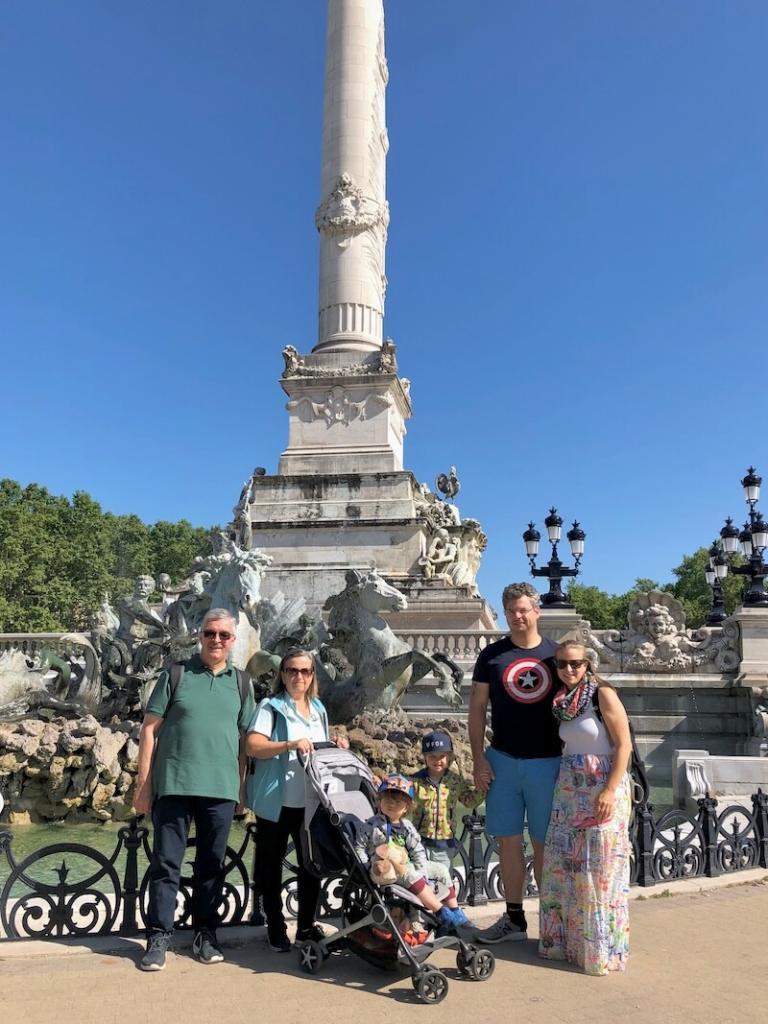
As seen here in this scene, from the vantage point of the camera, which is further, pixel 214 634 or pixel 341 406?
pixel 341 406

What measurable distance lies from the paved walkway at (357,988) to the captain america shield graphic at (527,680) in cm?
131

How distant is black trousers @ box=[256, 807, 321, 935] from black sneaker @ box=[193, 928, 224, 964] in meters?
0.29

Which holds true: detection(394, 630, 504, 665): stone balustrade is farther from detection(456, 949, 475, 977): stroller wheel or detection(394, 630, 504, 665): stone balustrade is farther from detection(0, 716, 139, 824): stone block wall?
detection(456, 949, 475, 977): stroller wheel

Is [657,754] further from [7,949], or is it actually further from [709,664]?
[7,949]

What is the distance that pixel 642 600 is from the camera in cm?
1734

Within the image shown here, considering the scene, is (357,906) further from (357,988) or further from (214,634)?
(214,634)

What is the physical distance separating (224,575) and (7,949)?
7.56m

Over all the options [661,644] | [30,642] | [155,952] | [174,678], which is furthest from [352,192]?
[155,952]

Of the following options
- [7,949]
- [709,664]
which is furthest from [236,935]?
[709,664]

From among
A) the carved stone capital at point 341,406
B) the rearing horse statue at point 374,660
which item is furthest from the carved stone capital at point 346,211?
the rearing horse statue at point 374,660

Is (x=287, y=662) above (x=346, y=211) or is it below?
below

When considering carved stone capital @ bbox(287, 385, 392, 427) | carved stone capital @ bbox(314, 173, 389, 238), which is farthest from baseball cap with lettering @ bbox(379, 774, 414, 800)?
carved stone capital @ bbox(314, 173, 389, 238)

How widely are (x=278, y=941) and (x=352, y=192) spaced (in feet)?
73.2

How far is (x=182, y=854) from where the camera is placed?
4.30 metres
